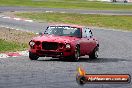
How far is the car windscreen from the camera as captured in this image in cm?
1997

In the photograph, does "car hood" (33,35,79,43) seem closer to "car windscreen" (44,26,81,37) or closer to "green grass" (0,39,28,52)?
"car windscreen" (44,26,81,37)

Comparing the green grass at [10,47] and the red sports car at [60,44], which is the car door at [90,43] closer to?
the red sports car at [60,44]

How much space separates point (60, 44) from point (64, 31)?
1609mm

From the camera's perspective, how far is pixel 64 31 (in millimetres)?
20172

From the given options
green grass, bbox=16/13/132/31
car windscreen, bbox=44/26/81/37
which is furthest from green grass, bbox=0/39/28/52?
green grass, bbox=16/13/132/31

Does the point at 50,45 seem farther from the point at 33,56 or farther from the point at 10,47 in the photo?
the point at 10,47

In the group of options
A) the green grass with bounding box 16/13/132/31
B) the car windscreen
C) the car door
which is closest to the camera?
the car windscreen

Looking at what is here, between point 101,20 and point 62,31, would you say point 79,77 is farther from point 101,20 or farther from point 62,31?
point 101,20

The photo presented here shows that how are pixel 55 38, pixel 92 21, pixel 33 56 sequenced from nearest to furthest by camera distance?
pixel 55 38 < pixel 33 56 < pixel 92 21

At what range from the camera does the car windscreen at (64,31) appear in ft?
65.5

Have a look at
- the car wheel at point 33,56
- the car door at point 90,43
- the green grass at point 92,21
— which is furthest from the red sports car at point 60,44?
the green grass at point 92,21

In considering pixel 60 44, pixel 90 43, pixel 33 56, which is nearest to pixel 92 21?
pixel 90 43

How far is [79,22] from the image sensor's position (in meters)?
50.5

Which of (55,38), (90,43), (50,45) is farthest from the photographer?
(90,43)
